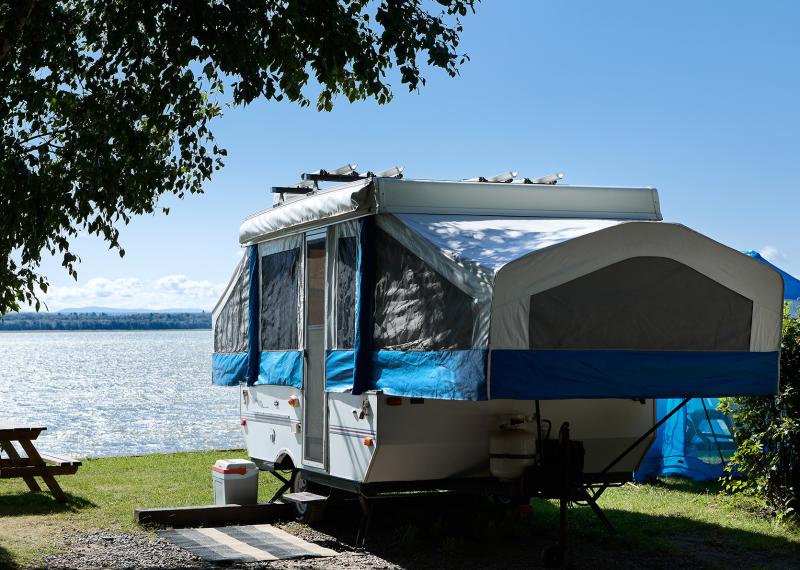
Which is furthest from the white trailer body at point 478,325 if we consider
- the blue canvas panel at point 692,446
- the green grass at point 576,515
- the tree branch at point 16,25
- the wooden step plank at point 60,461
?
the blue canvas panel at point 692,446

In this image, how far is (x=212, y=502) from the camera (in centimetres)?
1223

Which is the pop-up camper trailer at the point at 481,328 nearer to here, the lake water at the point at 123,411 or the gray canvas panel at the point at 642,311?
the gray canvas panel at the point at 642,311

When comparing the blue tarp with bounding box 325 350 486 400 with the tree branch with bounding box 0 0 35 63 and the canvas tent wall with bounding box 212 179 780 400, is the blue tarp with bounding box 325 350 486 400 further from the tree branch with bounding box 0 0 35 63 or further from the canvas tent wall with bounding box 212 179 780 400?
the tree branch with bounding box 0 0 35 63

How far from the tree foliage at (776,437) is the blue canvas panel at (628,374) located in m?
2.13

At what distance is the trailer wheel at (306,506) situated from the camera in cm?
1022

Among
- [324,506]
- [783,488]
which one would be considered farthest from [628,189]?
[324,506]

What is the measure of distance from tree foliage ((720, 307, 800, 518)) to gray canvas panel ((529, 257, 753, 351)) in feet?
7.81

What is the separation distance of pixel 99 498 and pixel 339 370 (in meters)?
4.71

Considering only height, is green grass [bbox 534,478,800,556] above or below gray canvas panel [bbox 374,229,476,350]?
below

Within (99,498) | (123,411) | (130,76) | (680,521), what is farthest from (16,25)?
(123,411)

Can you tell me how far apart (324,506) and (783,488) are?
4.39m

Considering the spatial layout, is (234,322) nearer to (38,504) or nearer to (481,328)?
(38,504)

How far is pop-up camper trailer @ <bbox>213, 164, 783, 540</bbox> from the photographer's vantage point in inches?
301

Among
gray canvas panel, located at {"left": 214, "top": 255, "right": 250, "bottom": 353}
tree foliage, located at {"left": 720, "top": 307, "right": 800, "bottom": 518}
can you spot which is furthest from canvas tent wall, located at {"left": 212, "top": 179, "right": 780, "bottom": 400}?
gray canvas panel, located at {"left": 214, "top": 255, "right": 250, "bottom": 353}
